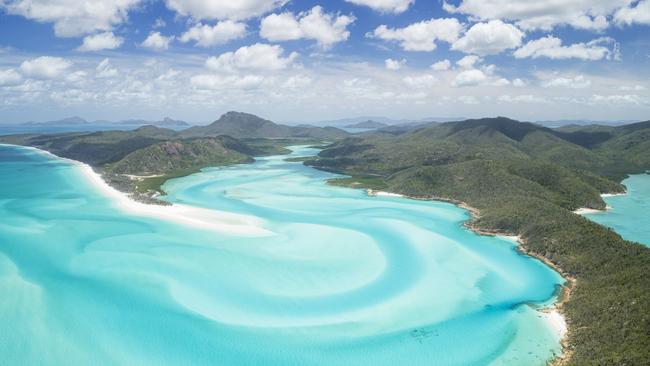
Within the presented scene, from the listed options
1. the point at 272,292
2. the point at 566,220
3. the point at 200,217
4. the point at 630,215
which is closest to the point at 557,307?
the point at 566,220

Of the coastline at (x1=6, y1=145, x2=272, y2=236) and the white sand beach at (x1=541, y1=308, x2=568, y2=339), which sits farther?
the coastline at (x1=6, y1=145, x2=272, y2=236)

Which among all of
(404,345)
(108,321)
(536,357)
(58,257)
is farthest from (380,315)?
(58,257)

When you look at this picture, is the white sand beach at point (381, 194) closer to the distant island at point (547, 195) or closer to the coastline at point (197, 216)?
the distant island at point (547, 195)

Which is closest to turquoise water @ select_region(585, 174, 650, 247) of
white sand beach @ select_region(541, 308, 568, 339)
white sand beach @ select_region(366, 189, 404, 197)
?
white sand beach @ select_region(541, 308, 568, 339)

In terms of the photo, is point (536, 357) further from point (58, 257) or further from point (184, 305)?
point (58, 257)

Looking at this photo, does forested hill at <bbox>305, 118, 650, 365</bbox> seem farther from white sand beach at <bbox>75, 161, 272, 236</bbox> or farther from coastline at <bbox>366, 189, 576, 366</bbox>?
white sand beach at <bbox>75, 161, 272, 236</bbox>
